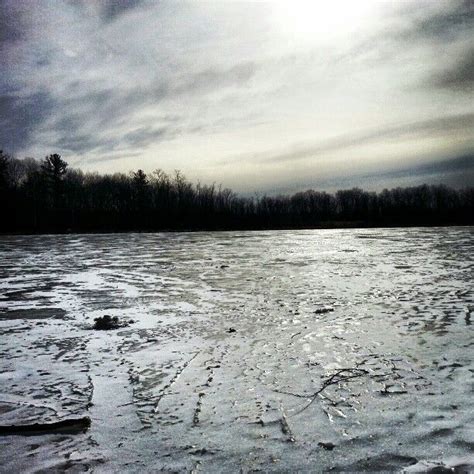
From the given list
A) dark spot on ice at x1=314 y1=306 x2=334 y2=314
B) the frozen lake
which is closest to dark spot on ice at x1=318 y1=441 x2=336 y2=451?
the frozen lake

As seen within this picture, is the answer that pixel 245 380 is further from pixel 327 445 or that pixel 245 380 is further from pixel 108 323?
pixel 108 323

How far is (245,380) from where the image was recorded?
349 centimetres

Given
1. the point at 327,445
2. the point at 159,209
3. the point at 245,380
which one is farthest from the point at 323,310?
the point at 159,209

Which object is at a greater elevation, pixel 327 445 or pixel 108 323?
pixel 108 323

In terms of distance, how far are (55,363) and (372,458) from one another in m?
3.09

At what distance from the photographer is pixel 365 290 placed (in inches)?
300

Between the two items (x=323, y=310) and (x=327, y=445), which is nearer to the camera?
(x=327, y=445)

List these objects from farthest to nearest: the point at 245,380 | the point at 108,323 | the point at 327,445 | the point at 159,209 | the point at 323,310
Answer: the point at 159,209
the point at 323,310
the point at 108,323
the point at 245,380
the point at 327,445

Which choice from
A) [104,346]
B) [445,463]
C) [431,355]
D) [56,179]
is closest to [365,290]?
[431,355]

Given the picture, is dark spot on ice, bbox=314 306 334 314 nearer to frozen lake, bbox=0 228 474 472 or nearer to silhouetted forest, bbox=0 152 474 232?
frozen lake, bbox=0 228 474 472

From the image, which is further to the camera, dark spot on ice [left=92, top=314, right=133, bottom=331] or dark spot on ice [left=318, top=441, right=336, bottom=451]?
dark spot on ice [left=92, top=314, right=133, bottom=331]

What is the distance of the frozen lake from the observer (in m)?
2.40

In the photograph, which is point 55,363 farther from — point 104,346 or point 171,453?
point 171,453

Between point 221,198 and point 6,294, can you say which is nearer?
point 6,294
